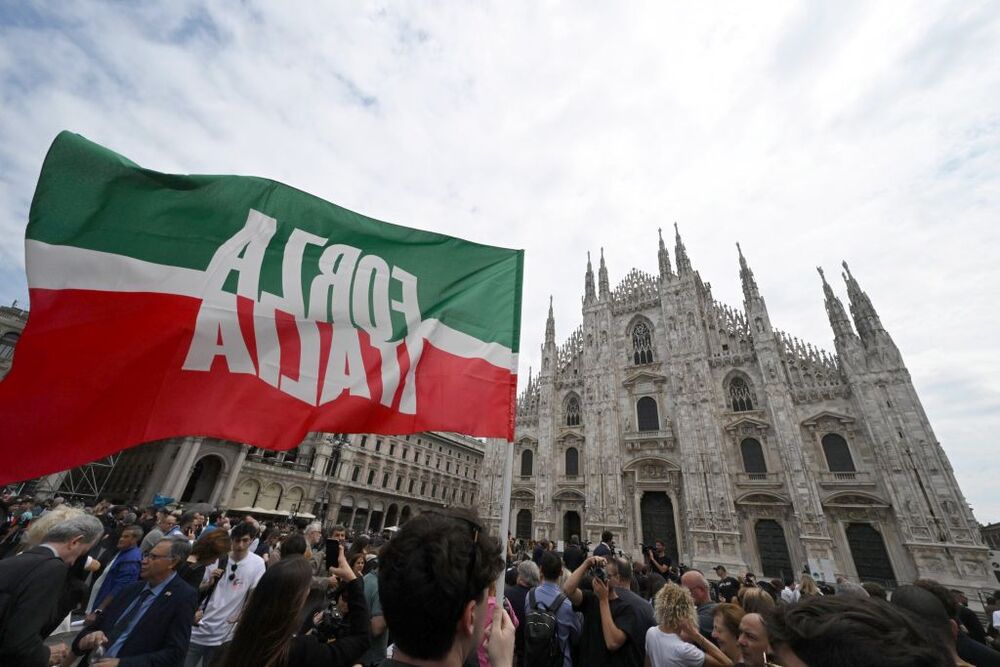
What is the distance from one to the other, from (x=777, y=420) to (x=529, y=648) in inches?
860

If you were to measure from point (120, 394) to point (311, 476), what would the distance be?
28.9m

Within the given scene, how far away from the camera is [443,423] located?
4039 millimetres

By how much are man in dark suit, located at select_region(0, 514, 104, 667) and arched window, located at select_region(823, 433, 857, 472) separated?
25.6 metres

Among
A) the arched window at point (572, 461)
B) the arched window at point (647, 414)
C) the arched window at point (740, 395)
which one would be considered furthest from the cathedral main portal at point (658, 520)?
the arched window at point (740, 395)

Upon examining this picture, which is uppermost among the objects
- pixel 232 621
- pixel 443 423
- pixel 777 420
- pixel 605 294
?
pixel 605 294

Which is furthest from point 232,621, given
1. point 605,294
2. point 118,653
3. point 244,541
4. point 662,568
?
point 605,294

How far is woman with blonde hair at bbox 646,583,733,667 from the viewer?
2.87 metres

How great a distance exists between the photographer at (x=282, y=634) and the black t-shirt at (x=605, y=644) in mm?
2140

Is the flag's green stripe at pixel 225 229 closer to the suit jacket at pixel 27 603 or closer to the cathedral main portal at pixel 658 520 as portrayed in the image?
the suit jacket at pixel 27 603

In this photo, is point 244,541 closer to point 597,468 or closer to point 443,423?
A: point 443,423

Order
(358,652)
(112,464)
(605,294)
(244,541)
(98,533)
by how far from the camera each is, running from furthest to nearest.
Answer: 1. (605,294)
2. (112,464)
3. (244,541)
4. (98,533)
5. (358,652)

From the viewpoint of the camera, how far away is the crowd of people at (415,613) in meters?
1.29

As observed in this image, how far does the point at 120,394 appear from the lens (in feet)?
8.68

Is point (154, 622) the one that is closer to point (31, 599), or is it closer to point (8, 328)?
point (31, 599)
